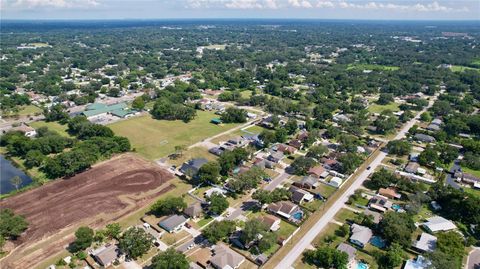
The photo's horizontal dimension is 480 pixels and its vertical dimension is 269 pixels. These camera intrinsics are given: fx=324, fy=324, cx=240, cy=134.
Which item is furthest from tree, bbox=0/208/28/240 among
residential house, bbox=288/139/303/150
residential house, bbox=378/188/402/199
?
residential house, bbox=378/188/402/199

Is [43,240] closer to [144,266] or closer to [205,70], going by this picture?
[144,266]

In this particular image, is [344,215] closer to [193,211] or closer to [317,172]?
[317,172]

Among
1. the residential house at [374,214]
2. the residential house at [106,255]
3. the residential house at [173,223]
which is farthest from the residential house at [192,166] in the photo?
the residential house at [374,214]

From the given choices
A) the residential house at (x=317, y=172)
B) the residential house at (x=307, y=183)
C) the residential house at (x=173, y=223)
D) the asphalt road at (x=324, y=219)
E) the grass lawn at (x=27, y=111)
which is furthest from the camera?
the grass lawn at (x=27, y=111)

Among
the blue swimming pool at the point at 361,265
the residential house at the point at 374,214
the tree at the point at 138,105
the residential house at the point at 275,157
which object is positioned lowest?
the blue swimming pool at the point at 361,265

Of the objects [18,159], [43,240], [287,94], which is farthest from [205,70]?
[43,240]

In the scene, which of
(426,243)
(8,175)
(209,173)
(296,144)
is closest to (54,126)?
(8,175)

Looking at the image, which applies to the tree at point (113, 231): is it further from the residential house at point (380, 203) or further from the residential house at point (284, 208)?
the residential house at point (380, 203)
